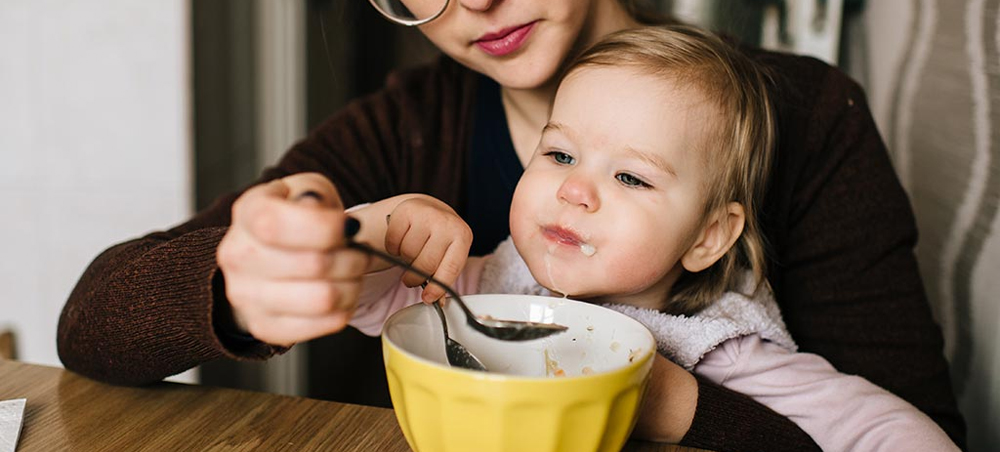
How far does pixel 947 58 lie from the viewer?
4.47ft

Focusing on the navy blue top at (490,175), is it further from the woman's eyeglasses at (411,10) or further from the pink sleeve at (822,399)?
the pink sleeve at (822,399)

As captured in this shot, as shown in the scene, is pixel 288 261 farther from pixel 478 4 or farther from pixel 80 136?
pixel 80 136

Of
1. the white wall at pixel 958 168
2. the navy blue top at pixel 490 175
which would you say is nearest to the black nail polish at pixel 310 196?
the navy blue top at pixel 490 175

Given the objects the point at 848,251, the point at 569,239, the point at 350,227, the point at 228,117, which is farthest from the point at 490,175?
the point at 228,117

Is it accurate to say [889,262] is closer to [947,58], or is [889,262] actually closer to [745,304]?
[745,304]

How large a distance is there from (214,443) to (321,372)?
1754mm

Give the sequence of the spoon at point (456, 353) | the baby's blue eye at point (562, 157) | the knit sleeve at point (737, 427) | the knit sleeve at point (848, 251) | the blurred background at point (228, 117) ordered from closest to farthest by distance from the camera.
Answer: the spoon at point (456, 353) < the knit sleeve at point (737, 427) < the baby's blue eye at point (562, 157) < the knit sleeve at point (848, 251) < the blurred background at point (228, 117)

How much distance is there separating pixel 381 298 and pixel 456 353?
0.27 metres

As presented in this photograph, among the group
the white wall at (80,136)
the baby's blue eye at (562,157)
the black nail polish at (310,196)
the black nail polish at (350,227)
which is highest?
the black nail polish at (310,196)

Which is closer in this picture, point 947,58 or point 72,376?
point 72,376

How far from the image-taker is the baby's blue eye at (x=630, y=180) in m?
0.93

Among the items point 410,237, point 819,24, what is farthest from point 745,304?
point 819,24

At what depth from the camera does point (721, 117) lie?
3.21 feet

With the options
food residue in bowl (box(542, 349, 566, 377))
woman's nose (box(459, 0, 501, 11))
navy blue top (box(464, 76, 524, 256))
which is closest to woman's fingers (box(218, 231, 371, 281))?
food residue in bowl (box(542, 349, 566, 377))
